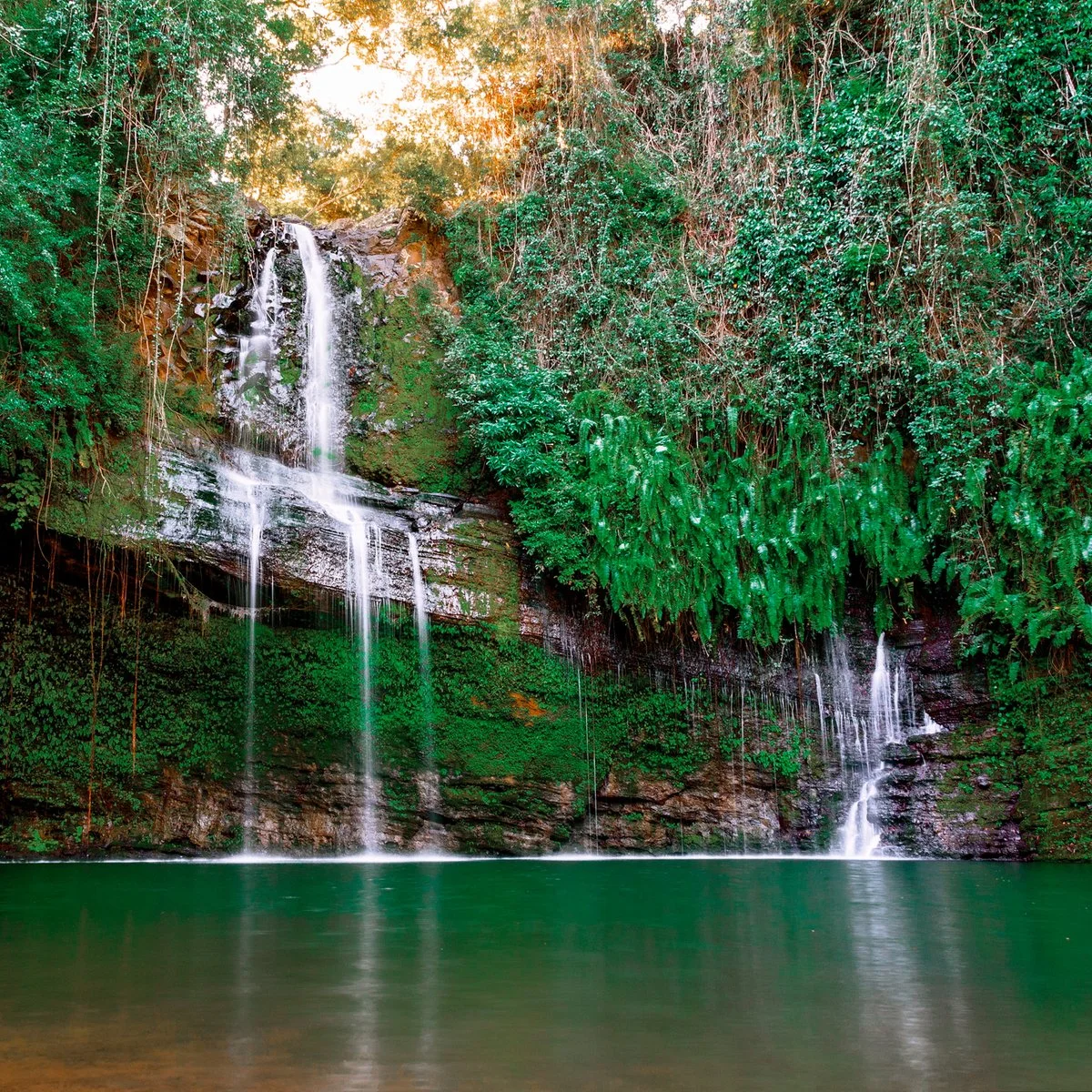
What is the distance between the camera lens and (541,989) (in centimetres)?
390

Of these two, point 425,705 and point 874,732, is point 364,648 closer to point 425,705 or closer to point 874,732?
point 425,705

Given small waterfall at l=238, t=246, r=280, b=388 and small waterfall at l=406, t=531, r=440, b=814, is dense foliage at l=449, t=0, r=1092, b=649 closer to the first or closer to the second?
small waterfall at l=406, t=531, r=440, b=814

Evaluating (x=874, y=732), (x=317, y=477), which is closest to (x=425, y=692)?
(x=317, y=477)

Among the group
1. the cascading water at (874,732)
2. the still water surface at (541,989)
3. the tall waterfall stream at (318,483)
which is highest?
the tall waterfall stream at (318,483)

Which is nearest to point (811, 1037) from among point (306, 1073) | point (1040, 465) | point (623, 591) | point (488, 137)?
point (306, 1073)

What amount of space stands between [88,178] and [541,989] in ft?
36.6

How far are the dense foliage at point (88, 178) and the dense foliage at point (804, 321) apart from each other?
4.21m

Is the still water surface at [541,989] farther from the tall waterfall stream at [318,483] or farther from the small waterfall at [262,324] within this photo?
the small waterfall at [262,324]

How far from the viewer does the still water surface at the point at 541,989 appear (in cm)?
289

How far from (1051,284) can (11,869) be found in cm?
1416

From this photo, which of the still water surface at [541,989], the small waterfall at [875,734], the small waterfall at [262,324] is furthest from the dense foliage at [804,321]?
the still water surface at [541,989]

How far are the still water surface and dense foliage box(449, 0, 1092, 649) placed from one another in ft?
17.0

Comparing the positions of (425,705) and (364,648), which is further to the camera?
(425,705)

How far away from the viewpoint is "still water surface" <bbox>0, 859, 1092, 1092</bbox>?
289cm
